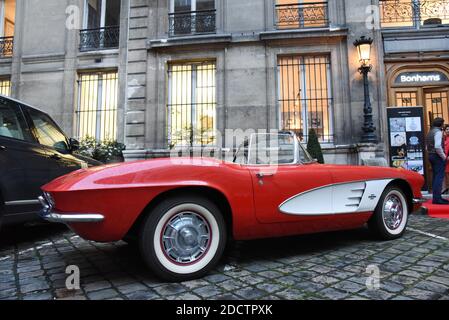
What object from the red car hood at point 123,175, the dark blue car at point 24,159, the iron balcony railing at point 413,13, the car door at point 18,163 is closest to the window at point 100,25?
the dark blue car at point 24,159

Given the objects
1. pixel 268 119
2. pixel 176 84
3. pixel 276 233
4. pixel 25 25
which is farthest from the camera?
pixel 25 25

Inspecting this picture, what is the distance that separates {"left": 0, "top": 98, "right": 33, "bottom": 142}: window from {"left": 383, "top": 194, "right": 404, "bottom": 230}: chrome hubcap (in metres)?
4.59

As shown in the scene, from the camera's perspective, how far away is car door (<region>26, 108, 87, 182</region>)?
4164 mm

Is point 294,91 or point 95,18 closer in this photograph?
point 294,91

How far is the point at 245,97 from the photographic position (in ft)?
31.1

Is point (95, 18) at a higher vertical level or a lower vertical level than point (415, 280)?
higher

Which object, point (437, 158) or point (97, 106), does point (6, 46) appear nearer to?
point (97, 106)

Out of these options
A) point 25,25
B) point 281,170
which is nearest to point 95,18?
point 25,25

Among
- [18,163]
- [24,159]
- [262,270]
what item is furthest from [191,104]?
[262,270]

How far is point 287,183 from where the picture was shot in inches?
117

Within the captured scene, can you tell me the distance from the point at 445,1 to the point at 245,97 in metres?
6.80

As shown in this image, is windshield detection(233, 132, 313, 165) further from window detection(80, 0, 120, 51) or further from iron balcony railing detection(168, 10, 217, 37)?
window detection(80, 0, 120, 51)

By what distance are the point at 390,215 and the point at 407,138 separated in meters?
5.85
